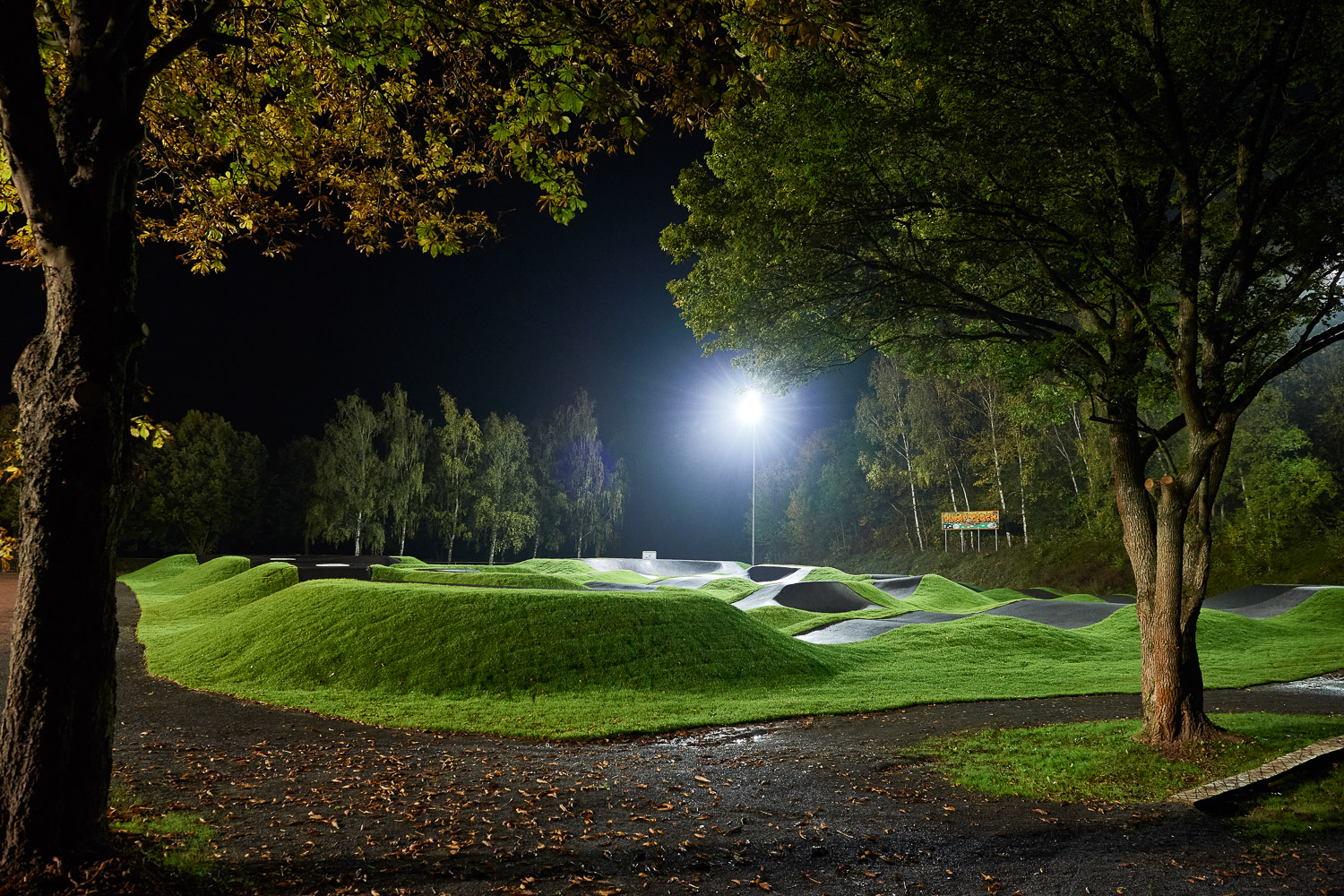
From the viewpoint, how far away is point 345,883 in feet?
14.5

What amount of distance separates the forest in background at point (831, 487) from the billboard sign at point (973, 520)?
2637mm

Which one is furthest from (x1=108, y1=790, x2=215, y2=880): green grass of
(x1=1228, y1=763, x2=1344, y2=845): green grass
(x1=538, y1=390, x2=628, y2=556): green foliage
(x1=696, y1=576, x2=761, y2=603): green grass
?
(x1=538, y1=390, x2=628, y2=556): green foliage

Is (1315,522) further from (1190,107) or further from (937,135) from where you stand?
(937,135)

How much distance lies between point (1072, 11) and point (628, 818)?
9.42m

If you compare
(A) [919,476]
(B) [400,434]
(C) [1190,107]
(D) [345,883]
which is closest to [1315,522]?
(A) [919,476]

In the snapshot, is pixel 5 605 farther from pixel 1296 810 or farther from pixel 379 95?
pixel 1296 810

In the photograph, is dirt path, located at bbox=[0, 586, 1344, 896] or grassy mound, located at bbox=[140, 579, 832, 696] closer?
dirt path, located at bbox=[0, 586, 1344, 896]

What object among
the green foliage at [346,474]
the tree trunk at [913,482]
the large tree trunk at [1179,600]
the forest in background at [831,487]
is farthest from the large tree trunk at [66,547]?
the tree trunk at [913,482]

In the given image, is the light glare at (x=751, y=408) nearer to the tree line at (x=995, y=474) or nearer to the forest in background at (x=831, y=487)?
the tree line at (x=995, y=474)

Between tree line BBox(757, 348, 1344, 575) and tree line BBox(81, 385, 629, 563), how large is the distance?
666 inches

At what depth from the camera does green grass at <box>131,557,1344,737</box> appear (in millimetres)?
11391

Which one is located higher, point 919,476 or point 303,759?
point 919,476

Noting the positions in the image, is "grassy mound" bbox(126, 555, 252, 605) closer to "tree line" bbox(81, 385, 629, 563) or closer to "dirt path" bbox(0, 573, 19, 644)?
"dirt path" bbox(0, 573, 19, 644)

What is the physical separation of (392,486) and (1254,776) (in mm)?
45884
